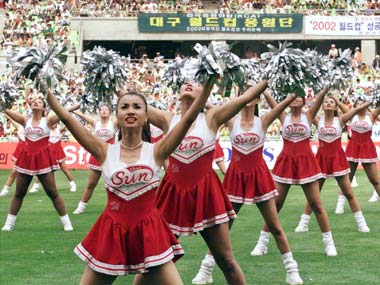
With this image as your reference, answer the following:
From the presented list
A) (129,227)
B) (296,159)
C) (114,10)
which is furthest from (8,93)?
(114,10)

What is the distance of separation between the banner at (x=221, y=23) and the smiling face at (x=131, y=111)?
1163 inches

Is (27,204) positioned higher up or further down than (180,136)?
further down

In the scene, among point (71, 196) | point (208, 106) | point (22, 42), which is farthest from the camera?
point (22, 42)

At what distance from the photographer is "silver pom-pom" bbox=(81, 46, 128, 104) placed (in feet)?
20.6

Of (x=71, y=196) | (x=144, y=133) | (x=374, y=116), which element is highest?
(x=144, y=133)

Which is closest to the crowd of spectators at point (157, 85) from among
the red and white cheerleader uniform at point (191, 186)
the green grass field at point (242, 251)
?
the green grass field at point (242, 251)

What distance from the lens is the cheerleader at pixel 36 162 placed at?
35.5 feet

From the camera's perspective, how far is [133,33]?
1382 inches

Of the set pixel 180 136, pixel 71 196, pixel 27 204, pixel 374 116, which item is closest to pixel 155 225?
pixel 180 136

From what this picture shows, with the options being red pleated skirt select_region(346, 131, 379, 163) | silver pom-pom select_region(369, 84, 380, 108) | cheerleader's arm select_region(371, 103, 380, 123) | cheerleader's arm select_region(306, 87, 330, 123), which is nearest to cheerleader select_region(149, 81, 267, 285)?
cheerleader's arm select_region(306, 87, 330, 123)

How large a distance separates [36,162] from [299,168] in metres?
3.53

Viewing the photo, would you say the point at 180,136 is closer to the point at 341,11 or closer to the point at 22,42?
the point at 22,42

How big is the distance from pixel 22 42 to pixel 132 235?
90.9ft

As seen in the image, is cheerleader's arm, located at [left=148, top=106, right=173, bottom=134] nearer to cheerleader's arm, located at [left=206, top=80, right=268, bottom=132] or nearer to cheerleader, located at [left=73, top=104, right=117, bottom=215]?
cheerleader's arm, located at [left=206, top=80, right=268, bottom=132]
